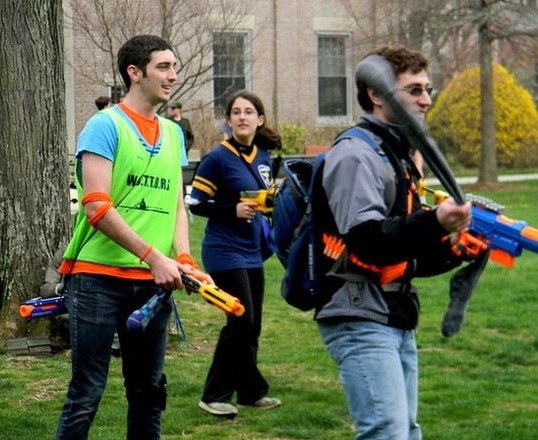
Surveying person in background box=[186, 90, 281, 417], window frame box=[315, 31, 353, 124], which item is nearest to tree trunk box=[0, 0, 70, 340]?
person in background box=[186, 90, 281, 417]

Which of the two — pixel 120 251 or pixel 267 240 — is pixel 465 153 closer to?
pixel 267 240

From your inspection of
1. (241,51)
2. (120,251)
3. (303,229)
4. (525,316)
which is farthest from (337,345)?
(241,51)

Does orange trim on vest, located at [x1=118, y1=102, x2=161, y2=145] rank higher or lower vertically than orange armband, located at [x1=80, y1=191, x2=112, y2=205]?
higher

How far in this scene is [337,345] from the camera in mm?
4602

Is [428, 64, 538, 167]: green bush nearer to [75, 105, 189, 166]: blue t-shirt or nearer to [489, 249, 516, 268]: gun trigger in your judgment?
[75, 105, 189, 166]: blue t-shirt

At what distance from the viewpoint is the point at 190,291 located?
5.25 metres

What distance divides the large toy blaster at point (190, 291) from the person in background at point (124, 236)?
0.06m

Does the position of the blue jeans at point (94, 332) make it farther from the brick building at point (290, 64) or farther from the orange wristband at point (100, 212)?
the brick building at point (290, 64)

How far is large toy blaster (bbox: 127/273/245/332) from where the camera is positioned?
501cm

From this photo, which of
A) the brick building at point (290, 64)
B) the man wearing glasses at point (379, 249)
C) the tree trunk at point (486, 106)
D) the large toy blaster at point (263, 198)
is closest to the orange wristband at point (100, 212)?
the man wearing glasses at point (379, 249)

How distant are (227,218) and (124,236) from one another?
2509mm

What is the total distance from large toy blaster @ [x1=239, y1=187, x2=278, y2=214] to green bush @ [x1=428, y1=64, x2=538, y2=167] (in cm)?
2327

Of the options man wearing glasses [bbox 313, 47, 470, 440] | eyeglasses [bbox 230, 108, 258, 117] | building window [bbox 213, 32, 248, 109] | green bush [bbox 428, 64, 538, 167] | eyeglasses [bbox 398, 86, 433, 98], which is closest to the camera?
man wearing glasses [bbox 313, 47, 470, 440]

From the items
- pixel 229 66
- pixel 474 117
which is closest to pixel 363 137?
pixel 474 117
